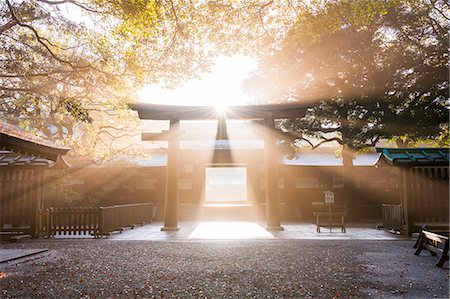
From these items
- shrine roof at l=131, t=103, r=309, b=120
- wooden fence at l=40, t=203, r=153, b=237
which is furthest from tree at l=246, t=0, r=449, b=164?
wooden fence at l=40, t=203, r=153, b=237

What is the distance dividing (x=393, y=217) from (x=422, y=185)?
1.82m

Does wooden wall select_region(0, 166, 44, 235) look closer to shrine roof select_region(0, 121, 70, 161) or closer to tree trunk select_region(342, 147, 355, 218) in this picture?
shrine roof select_region(0, 121, 70, 161)

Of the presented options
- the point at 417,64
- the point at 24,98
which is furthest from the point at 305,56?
the point at 24,98

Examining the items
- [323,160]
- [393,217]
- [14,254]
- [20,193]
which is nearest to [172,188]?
[20,193]

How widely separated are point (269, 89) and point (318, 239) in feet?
31.9

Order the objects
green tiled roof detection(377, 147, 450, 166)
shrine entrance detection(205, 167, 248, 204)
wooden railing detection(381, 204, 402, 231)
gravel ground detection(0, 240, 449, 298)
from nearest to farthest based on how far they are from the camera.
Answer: gravel ground detection(0, 240, 449, 298), green tiled roof detection(377, 147, 450, 166), wooden railing detection(381, 204, 402, 231), shrine entrance detection(205, 167, 248, 204)

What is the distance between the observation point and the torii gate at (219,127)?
1387cm

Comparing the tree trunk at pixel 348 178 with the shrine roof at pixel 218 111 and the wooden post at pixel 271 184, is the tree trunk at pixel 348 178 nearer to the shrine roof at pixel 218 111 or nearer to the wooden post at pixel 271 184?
the shrine roof at pixel 218 111

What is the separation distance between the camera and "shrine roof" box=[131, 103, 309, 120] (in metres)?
13.9

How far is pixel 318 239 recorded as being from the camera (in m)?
11.1

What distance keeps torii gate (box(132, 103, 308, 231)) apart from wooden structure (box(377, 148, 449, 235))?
13.9ft

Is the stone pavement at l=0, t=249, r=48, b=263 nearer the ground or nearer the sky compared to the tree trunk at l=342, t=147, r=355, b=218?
nearer the ground

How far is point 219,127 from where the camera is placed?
543 inches

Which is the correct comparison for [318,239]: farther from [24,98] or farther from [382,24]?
[24,98]
